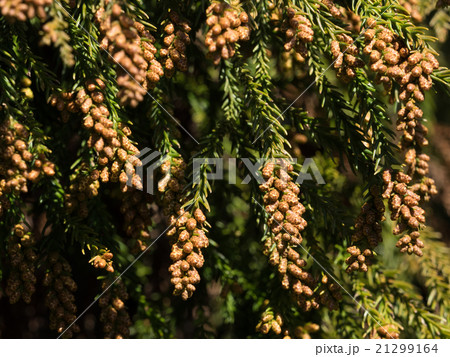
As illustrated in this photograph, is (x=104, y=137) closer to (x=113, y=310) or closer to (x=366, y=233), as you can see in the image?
(x=113, y=310)

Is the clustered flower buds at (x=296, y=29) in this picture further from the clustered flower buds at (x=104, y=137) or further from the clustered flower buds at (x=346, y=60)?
the clustered flower buds at (x=104, y=137)

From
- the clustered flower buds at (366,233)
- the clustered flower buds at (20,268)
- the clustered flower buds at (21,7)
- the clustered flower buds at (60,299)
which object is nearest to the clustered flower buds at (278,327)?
the clustered flower buds at (366,233)

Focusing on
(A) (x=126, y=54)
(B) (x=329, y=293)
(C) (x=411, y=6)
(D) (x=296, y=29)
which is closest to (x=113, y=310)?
(B) (x=329, y=293)

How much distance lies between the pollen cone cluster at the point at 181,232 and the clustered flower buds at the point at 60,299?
0.92 ft

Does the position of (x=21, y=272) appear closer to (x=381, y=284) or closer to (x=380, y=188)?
(x=380, y=188)

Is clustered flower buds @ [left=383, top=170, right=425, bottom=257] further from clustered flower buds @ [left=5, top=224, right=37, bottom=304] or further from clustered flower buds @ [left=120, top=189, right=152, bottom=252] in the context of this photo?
clustered flower buds @ [left=5, top=224, right=37, bottom=304]

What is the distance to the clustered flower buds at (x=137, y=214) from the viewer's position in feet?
4.25

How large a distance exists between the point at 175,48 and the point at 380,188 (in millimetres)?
629

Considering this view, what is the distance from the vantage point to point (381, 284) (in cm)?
165

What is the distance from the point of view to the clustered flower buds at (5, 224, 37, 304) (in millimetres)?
1160

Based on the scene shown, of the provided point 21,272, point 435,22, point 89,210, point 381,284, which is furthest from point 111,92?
point 435,22

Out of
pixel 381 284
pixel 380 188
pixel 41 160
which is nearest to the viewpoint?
pixel 41 160

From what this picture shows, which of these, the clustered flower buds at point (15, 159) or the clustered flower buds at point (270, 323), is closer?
the clustered flower buds at point (15, 159)

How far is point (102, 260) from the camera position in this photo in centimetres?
119
